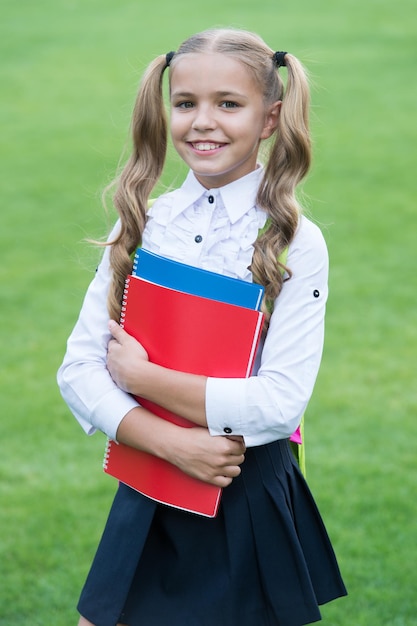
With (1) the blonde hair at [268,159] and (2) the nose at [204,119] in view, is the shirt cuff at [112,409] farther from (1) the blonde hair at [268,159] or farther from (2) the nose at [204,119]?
(2) the nose at [204,119]

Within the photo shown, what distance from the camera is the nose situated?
84.2 inches

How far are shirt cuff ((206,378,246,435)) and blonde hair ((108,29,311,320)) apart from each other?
195mm

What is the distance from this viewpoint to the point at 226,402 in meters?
2.09

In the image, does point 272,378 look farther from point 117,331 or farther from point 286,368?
point 117,331

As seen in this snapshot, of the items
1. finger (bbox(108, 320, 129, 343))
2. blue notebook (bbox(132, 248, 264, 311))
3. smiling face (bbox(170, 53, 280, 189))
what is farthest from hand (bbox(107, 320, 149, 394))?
smiling face (bbox(170, 53, 280, 189))

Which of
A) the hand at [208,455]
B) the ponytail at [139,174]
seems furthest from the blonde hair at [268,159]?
the hand at [208,455]

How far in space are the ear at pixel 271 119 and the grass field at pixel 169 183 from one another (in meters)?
0.17

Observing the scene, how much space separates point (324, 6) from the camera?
50.5 feet

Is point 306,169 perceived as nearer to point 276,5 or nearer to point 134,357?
point 134,357

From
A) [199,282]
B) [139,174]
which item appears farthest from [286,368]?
[139,174]

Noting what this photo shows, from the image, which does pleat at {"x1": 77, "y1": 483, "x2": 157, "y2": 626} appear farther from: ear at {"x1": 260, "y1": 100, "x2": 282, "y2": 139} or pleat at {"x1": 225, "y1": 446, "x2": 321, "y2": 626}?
ear at {"x1": 260, "y1": 100, "x2": 282, "y2": 139}

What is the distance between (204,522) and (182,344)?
1.26 feet

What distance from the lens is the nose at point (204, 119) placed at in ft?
7.02

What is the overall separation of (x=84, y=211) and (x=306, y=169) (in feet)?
18.4
